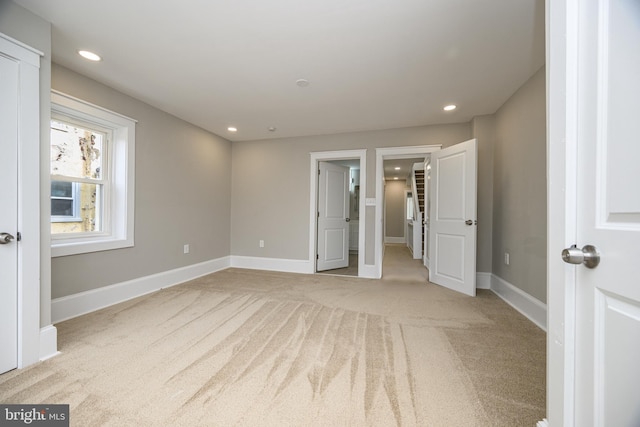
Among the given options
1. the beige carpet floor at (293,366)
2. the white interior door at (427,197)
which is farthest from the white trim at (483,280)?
the white interior door at (427,197)

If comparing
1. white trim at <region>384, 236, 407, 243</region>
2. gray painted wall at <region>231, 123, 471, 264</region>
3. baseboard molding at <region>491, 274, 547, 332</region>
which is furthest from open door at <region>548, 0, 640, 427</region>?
white trim at <region>384, 236, 407, 243</region>

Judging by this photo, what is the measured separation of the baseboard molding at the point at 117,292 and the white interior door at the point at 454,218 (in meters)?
3.66

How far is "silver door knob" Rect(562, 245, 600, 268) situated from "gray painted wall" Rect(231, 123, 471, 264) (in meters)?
3.22

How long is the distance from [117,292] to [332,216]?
10.7 ft

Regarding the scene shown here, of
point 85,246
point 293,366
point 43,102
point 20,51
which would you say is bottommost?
point 293,366

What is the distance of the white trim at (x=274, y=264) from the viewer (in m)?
4.34

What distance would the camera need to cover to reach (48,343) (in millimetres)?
1748

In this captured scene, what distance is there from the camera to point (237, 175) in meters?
4.71

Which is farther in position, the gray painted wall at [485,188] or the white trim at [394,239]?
the white trim at [394,239]

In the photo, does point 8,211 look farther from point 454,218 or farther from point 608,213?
point 454,218

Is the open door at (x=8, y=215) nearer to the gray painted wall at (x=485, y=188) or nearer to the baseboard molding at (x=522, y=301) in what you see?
the baseboard molding at (x=522, y=301)

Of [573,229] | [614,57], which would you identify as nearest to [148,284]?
[573,229]

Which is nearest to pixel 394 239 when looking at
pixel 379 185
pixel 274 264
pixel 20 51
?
pixel 379 185

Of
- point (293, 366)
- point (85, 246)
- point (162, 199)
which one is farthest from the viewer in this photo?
point (162, 199)
